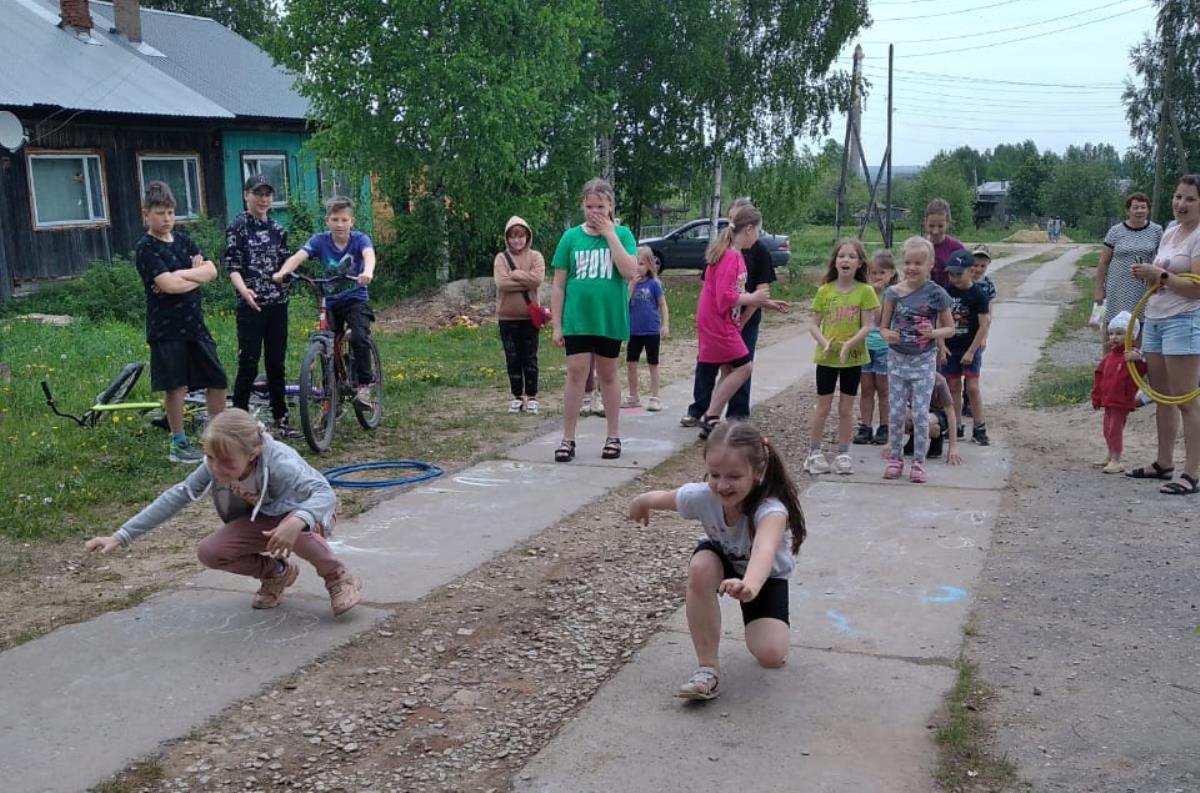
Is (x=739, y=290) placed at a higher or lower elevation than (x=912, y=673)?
higher

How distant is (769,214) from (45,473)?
24033 millimetres

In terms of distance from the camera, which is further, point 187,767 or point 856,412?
point 856,412

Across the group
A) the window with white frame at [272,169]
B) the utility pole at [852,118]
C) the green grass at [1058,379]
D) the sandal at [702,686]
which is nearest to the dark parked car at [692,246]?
the utility pole at [852,118]

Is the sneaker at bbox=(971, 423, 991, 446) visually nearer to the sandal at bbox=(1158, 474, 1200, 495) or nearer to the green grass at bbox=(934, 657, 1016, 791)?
the sandal at bbox=(1158, 474, 1200, 495)

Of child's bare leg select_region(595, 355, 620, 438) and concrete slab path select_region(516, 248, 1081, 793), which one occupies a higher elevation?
child's bare leg select_region(595, 355, 620, 438)

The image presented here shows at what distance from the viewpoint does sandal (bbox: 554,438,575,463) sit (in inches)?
298

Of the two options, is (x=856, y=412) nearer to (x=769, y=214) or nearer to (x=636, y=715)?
(x=636, y=715)

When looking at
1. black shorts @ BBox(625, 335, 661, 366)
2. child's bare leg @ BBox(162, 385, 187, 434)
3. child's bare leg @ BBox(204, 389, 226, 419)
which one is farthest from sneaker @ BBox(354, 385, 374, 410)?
black shorts @ BBox(625, 335, 661, 366)

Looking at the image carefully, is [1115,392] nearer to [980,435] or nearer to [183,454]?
[980,435]

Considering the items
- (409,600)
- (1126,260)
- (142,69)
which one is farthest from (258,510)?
(142,69)

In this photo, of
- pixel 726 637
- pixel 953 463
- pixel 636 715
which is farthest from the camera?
pixel 953 463

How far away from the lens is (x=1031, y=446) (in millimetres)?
8164

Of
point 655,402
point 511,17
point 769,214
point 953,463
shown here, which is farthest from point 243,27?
point 953,463

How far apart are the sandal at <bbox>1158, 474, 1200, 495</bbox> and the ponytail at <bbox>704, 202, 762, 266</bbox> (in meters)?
3.18
